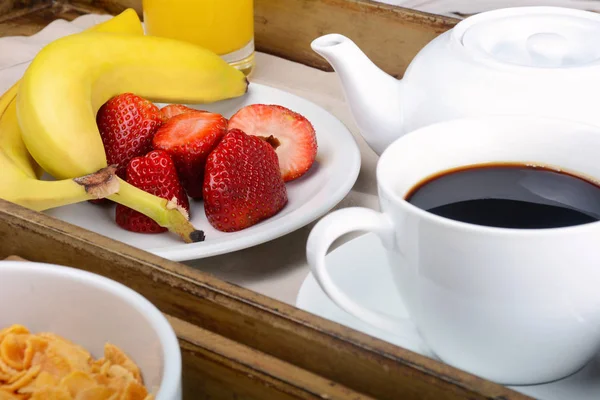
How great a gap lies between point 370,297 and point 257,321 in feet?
0.32

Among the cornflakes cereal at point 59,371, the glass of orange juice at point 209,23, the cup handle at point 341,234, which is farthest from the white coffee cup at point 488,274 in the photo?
the glass of orange juice at point 209,23

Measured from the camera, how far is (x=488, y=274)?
38 centimetres

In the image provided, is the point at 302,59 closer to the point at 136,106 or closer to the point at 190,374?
the point at 136,106

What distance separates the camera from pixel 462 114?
54 centimetres

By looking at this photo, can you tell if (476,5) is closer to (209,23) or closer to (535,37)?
(209,23)

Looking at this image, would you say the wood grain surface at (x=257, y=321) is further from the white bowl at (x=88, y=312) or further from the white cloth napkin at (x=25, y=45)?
the white cloth napkin at (x=25, y=45)

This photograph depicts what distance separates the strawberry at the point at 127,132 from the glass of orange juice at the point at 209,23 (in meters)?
0.17

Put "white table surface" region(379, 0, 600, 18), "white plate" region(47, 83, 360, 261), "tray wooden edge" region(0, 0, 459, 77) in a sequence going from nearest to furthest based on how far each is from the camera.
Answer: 1. "white plate" region(47, 83, 360, 261)
2. "tray wooden edge" region(0, 0, 459, 77)
3. "white table surface" region(379, 0, 600, 18)

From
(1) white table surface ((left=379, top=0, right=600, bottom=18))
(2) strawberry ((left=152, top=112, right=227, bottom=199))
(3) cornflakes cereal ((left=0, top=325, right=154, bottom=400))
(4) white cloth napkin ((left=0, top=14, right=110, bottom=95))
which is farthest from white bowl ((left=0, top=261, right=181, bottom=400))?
(1) white table surface ((left=379, top=0, right=600, bottom=18))

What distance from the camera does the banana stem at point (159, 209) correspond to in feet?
1.79

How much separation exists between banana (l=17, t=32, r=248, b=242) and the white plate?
24 mm

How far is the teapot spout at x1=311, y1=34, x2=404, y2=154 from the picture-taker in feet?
1.90

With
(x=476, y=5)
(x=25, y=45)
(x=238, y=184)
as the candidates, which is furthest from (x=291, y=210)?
(x=476, y=5)

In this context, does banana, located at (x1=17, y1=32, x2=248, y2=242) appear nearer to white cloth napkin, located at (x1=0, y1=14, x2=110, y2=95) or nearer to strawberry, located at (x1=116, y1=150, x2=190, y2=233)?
strawberry, located at (x1=116, y1=150, x2=190, y2=233)
